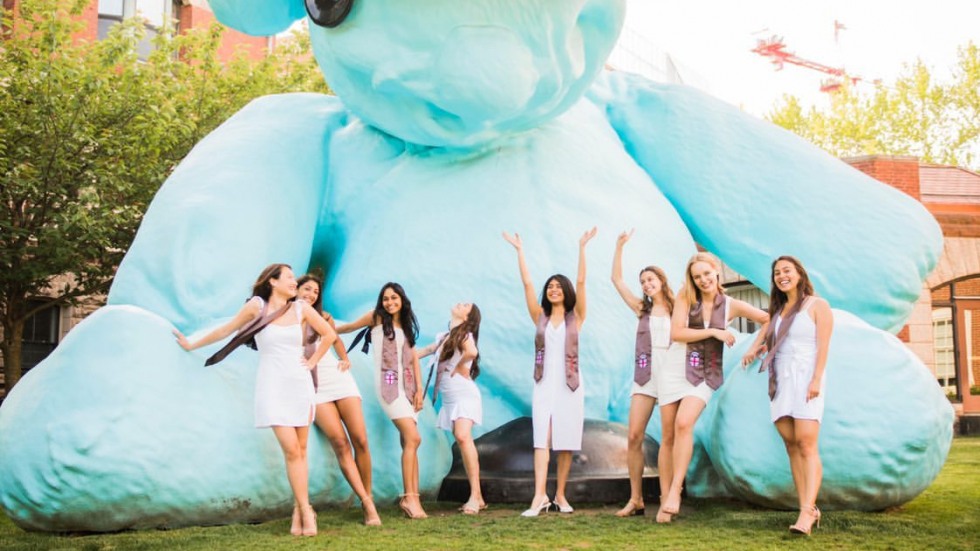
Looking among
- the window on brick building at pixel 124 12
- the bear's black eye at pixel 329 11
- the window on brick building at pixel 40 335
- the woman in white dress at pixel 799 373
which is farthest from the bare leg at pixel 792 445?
the window on brick building at pixel 40 335

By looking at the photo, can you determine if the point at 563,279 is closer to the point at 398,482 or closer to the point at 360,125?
the point at 398,482

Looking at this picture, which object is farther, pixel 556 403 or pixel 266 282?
pixel 556 403

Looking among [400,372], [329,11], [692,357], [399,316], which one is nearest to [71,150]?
[329,11]

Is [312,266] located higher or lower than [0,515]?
higher

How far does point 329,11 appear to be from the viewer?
3637 millimetres

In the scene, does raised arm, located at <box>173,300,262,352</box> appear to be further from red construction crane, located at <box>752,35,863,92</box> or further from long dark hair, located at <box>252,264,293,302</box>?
red construction crane, located at <box>752,35,863,92</box>

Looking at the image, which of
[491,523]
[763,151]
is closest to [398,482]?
[491,523]

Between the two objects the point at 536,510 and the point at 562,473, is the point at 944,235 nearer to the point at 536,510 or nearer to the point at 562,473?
the point at 562,473

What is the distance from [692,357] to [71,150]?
7365 millimetres

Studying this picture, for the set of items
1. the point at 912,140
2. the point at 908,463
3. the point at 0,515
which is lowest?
the point at 0,515

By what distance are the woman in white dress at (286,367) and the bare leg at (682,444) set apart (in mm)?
1144

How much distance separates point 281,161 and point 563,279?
1.27m

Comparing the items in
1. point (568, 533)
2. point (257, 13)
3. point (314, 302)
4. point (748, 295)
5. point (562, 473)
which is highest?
point (257, 13)

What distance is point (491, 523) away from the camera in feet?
10.9
